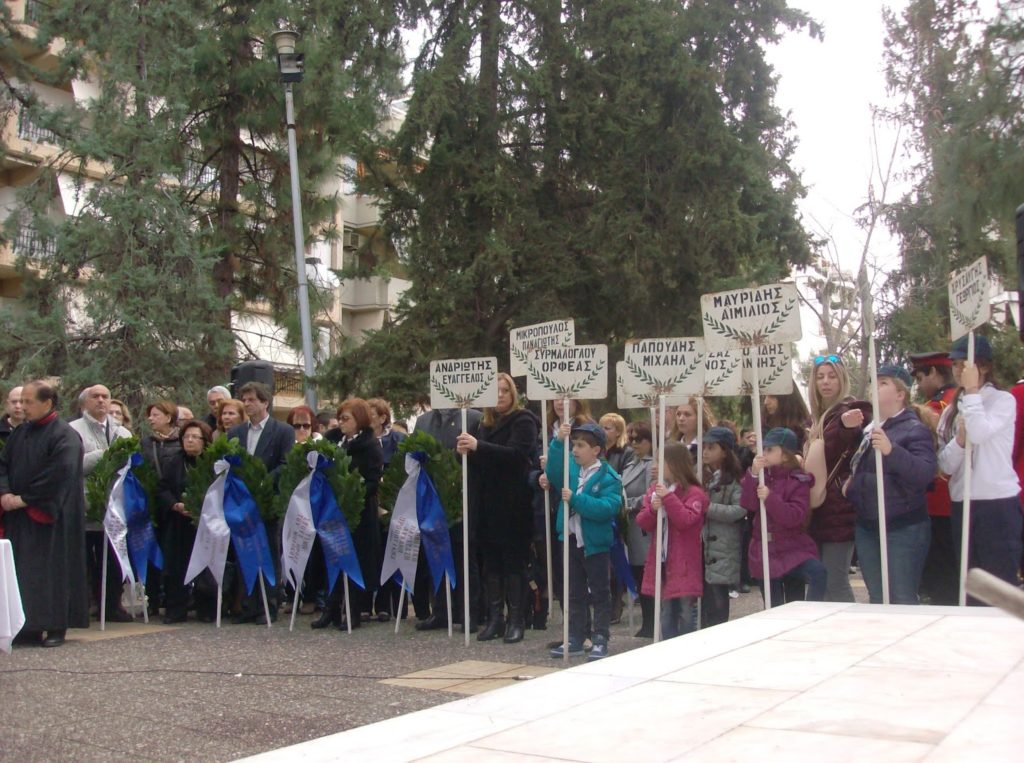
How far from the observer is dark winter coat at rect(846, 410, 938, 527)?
6.70 metres

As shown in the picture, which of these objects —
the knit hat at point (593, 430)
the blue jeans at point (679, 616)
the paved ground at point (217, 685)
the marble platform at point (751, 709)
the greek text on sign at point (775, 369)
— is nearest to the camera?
the marble platform at point (751, 709)

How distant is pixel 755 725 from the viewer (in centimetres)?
354

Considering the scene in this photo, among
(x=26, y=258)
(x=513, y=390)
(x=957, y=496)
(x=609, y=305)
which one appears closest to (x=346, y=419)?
(x=513, y=390)

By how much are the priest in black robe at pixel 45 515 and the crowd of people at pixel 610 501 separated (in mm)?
16

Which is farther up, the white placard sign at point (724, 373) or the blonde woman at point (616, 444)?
the white placard sign at point (724, 373)

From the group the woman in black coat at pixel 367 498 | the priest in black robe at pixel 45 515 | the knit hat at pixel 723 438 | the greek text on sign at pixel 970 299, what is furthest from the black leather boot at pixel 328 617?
the greek text on sign at pixel 970 299

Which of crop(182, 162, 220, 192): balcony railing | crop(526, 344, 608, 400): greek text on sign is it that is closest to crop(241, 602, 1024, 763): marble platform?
crop(526, 344, 608, 400): greek text on sign

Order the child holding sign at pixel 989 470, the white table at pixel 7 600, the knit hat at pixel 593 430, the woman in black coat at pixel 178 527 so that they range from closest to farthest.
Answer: the child holding sign at pixel 989 470 < the white table at pixel 7 600 < the knit hat at pixel 593 430 < the woman in black coat at pixel 178 527

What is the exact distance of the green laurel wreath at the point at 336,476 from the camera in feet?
32.0

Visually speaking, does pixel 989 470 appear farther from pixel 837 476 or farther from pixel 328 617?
pixel 328 617

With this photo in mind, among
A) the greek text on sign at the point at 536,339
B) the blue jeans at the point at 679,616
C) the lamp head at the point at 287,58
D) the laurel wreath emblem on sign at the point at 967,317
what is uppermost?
the lamp head at the point at 287,58

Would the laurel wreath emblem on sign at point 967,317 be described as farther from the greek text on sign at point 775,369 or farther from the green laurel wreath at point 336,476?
the green laurel wreath at point 336,476

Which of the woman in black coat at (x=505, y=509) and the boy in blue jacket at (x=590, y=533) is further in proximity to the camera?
the woman in black coat at (x=505, y=509)

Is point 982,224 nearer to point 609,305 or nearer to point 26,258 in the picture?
point 609,305
